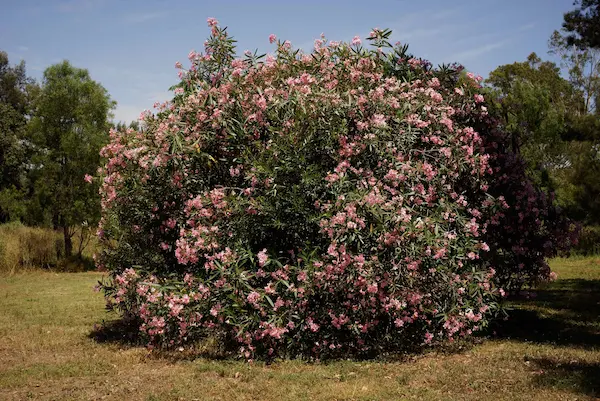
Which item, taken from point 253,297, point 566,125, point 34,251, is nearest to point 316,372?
point 253,297

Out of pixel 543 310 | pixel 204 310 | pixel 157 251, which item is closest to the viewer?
pixel 204 310

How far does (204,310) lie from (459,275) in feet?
13.1

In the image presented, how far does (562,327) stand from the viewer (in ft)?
36.9

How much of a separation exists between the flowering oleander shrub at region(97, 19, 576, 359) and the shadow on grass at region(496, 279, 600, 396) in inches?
47.7

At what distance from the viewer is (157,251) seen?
411 inches

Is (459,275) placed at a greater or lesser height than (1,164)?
lesser

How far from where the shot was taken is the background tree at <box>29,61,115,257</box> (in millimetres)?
25891

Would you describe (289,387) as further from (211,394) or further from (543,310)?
(543,310)

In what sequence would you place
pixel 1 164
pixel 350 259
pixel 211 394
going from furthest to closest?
pixel 1 164
pixel 350 259
pixel 211 394

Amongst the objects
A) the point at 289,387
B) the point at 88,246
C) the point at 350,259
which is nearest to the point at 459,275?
the point at 350,259

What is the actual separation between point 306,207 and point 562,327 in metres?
5.81

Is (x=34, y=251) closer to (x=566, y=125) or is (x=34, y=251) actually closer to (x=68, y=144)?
(x=68, y=144)

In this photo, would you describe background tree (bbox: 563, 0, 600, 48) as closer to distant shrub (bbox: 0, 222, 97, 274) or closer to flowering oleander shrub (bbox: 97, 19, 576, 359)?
flowering oleander shrub (bbox: 97, 19, 576, 359)

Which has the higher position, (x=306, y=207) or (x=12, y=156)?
(x=12, y=156)
